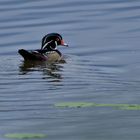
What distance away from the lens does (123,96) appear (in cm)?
1266

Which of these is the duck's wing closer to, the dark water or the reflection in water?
the reflection in water

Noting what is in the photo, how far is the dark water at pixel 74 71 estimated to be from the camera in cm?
1055

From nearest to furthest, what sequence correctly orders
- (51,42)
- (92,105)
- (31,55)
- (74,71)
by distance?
(92,105) < (74,71) < (31,55) < (51,42)

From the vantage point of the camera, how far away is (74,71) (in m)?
16.2

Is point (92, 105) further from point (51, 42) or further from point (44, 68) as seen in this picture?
point (51, 42)

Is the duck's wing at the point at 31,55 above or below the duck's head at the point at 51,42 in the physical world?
below

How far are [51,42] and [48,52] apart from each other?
98 cm

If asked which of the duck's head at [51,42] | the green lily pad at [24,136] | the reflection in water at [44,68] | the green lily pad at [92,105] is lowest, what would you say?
the green lily pad at [24,136]

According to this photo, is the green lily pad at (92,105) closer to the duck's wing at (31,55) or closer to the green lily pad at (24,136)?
the green lily pad at (24,136)

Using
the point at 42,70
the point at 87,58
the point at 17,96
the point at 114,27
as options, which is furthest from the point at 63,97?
the point at 114,27

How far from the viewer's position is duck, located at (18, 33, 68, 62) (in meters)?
18.1

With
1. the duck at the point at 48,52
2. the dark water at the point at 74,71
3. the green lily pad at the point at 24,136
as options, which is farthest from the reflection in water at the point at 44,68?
the green lily pad at the point at 24,136

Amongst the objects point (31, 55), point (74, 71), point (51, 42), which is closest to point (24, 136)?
point (74, 71)

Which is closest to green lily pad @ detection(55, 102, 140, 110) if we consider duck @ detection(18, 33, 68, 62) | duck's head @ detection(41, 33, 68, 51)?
duck @ detection(18, 33, 68, 62)
